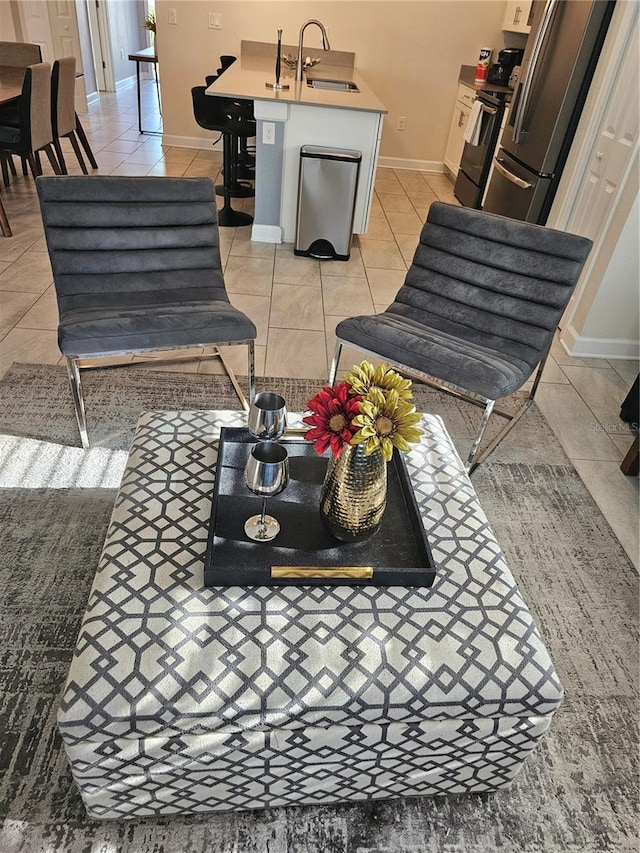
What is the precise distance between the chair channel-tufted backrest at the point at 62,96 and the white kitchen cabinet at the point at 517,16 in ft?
11.3

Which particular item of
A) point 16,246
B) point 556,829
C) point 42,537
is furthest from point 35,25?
point 556,829

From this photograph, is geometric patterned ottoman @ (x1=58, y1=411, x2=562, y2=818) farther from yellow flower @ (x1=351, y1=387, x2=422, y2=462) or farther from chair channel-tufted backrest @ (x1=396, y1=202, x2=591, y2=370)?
chair channel-tufted backrest @ (x1=396, y1=202, x2=591, y2=370)

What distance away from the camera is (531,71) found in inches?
131

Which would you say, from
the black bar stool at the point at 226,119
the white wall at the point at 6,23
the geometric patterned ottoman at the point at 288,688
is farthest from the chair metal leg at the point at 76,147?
the geometric patterned ottoman at the point at 288,688

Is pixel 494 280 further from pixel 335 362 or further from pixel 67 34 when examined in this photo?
pixel 67 34

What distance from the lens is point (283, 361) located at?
106 inches

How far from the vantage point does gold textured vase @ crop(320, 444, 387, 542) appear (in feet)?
3.95

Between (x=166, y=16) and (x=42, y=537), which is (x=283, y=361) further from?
(x=166, y=16)

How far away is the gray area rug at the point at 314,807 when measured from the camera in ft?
3.85

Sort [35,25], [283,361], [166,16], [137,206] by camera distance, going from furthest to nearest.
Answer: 1. [35,25]
2. [166,16]
3. [283,361]
4. [137,206]

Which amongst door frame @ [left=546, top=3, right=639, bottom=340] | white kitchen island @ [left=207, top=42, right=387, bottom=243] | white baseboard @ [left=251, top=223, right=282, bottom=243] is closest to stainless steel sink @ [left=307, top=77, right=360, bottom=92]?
white kitchen island @ [left=207, top=42, right=387, bottom=243]

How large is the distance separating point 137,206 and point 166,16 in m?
4.17

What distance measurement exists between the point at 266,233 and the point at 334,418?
309 centimetres

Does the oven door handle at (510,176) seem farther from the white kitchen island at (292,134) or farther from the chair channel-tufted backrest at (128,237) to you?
the chair channel-tufted backrest at (128,237)
